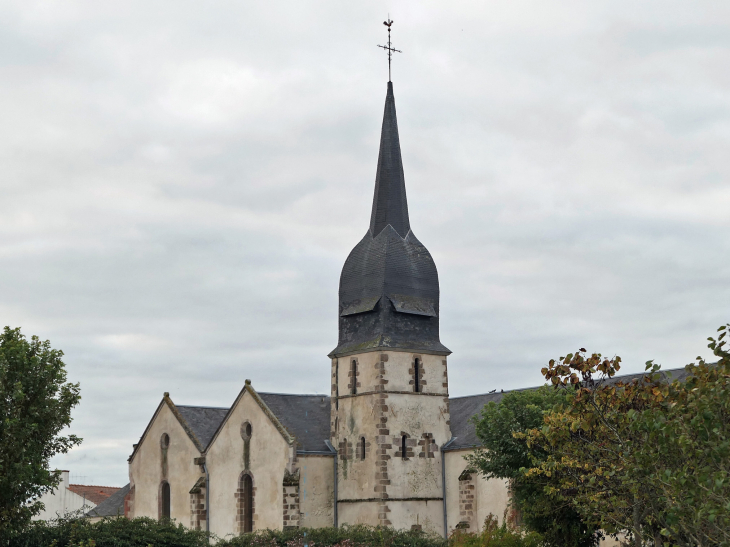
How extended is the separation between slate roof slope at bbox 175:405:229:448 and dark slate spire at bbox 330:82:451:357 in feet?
26.3

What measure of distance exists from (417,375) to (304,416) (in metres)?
5.43

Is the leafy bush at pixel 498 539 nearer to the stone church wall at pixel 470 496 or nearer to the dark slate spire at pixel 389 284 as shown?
the stone church wall at pixel 470 496

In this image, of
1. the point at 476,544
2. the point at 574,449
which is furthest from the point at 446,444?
the point at 574,449

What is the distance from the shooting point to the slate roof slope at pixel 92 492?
65.1 meters

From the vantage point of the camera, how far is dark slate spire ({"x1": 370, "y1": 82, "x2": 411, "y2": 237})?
43250mm

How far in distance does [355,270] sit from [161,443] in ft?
43.8

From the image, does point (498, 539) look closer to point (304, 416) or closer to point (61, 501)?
point (304, 416)

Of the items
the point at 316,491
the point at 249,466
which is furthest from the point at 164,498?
the point at 316,491

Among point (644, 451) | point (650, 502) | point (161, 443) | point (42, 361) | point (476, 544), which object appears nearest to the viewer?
point (644, 451)

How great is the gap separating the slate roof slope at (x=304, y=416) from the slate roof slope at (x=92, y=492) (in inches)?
1036

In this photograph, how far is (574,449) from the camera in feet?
67.6

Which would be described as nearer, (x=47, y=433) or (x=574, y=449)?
(x=574, y=449)

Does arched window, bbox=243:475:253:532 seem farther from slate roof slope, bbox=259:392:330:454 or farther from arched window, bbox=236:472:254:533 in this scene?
slate roof slope, bbox=259:392:330:454

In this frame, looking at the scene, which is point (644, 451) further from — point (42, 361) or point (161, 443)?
point (161, 443)
